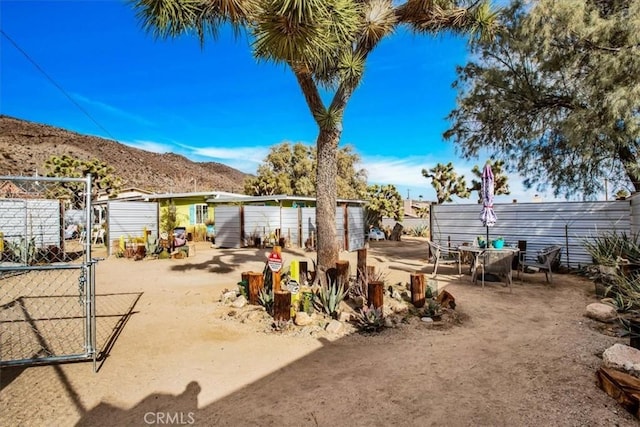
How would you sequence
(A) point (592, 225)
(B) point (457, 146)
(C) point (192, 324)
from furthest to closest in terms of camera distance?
1. (B) point (457, 146)
2. (A) point (592, 225)
3. (C) point (192, 324)

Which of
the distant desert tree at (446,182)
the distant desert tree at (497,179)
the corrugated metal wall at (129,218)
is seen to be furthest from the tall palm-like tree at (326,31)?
the distant desert tree at (446,182)

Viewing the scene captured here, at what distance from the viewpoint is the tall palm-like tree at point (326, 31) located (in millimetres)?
4707

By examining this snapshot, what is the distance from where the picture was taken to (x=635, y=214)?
7.71m

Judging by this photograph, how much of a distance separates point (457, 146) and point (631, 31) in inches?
205

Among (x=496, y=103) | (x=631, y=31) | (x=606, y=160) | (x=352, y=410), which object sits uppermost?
(x=631, y=31)

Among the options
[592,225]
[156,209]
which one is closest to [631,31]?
[592,225]

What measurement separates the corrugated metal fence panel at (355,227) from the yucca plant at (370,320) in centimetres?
1041

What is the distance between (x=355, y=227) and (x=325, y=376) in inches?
486

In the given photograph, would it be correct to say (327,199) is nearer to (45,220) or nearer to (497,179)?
(45,220)

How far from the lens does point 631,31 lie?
7.91 meters

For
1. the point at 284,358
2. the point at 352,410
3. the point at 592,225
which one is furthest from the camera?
the point at 592,225

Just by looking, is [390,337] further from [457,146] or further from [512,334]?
[457,146]

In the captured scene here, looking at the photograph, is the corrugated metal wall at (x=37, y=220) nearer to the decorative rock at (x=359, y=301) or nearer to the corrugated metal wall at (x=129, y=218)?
the corrugated metal wall at (x=129, y=218)

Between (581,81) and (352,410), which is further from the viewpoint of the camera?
(581,81)
